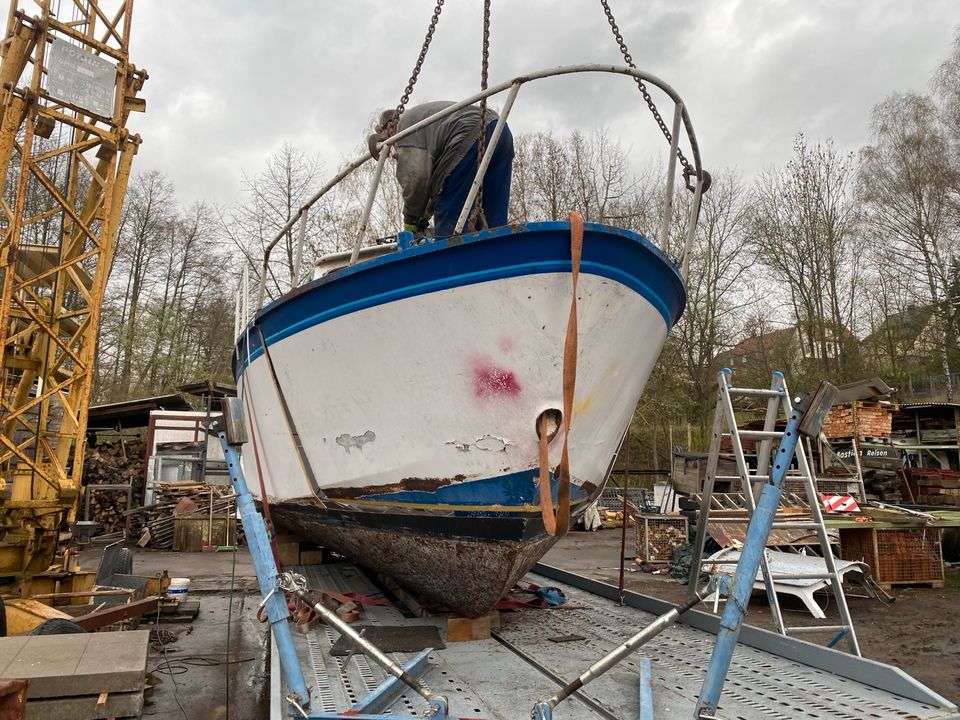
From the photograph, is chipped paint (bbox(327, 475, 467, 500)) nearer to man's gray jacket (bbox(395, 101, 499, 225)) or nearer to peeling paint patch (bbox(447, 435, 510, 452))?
peeling paint patch (bbox(447, 435, 510, 452))

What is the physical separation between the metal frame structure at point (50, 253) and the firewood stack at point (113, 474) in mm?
5620

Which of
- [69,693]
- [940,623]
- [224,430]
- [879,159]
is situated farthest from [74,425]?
[879,159]

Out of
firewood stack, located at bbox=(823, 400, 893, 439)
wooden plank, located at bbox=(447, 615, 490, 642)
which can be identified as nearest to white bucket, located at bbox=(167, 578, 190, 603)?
wooden plank, located at bbox=(447, 615, 490, 642)

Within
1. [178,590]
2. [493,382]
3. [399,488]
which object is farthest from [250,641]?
[493,382]

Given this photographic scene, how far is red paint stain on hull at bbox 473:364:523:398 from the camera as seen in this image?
9.25 feet

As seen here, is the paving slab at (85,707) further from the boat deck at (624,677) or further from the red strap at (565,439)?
the red strap at (565,439)

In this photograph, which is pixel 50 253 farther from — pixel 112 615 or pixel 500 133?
pixel 500 133

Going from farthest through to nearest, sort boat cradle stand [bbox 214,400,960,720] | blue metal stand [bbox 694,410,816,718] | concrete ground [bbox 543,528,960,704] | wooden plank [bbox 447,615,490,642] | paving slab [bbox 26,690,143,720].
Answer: concrete ground [bbox 543,528,960,704]
wooden plank [bbox 447,615,490,642]
paving slab [bbox 26,690,143,720]
boat cradle stand [bbox 214,400,960,720]
blue metal stand [bbox 694,410,816,718]

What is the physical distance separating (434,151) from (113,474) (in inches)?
518

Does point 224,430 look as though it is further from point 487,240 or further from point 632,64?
point 632,64

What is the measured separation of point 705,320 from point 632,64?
15937 millimetres

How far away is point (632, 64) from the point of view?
3066 millimetres

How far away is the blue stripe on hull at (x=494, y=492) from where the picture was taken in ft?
9.27

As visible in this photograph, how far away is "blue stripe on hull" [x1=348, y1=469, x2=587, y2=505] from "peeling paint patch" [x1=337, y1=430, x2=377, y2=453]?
0.38 metres
